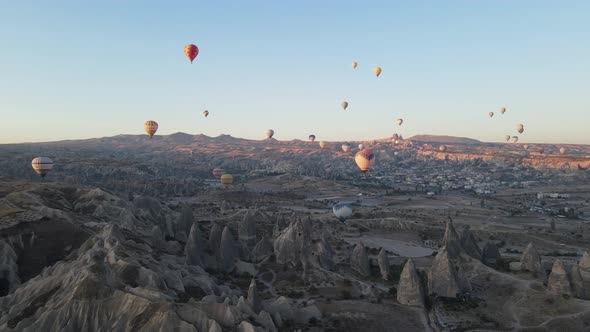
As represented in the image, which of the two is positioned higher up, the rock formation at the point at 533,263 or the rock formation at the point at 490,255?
the rock formation at the point at 533,263

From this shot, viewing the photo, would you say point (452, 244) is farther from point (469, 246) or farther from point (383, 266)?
point (383, 266)

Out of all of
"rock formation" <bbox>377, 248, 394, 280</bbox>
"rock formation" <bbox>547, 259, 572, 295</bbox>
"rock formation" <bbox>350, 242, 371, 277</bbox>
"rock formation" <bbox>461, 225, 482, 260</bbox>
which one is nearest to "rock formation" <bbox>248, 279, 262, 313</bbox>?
"rock formation" <bbox>350, 242, 371, 277</bbox>

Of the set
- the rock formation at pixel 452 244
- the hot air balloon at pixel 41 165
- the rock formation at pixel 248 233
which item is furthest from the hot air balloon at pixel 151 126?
the rock formation at pixel 452 244

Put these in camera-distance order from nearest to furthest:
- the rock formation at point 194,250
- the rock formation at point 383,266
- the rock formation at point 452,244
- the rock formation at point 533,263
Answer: the rock formation at point 533,263 < the rock formation at point 194,250 < the rock formation at point 383,266 < the rock formation at point 452,244

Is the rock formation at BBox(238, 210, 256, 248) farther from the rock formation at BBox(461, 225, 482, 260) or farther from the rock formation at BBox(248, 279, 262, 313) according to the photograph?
the rock formation at BBox(461, 225, 482, 260)

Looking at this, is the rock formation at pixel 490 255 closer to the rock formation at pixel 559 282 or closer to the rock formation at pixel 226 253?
the rock formation at pixel 559 282

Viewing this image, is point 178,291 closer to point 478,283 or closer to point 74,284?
point 74,284
